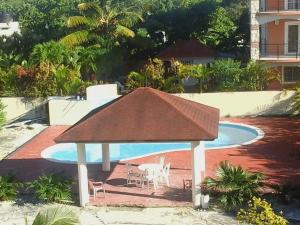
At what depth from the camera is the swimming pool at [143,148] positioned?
2339 centimetres

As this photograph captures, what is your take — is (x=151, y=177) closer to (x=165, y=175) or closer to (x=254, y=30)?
(x=165, y=175)

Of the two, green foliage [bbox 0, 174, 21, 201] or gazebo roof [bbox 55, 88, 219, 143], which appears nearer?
gazebo roof [bbox 55, 88, 219, 143]

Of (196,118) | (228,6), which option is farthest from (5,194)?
(228,6)

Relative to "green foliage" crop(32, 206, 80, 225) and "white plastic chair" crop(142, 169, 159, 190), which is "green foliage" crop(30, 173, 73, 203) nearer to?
"white plastic chair" crop(142, 169, 159, 190)

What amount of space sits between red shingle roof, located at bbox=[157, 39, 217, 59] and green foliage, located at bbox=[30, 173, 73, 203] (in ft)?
78.8

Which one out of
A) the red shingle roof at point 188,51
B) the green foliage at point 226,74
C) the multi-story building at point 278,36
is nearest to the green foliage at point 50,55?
the red shingle roof at point 188,51

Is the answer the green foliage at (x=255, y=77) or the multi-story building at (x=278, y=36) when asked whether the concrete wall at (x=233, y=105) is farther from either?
the multi-story building at (x=278, y=36)

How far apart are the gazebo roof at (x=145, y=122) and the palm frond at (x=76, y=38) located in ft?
66.5

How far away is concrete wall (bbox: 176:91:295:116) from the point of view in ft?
95.8

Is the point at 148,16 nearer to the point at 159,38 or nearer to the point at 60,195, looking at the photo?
the point at 159,38

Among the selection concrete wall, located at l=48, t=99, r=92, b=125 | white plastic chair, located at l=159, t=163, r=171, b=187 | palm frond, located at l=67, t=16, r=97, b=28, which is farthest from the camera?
palm frond, located at l=67, t=16, r=97, b=28

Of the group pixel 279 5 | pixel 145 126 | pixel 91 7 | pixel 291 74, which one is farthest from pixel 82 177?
pixel 91 7

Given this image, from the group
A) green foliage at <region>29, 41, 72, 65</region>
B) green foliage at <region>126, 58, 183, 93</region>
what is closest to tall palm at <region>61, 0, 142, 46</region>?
green foliage at <region>29, 41, 72, 65</region>

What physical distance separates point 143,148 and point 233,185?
29.9 feet
